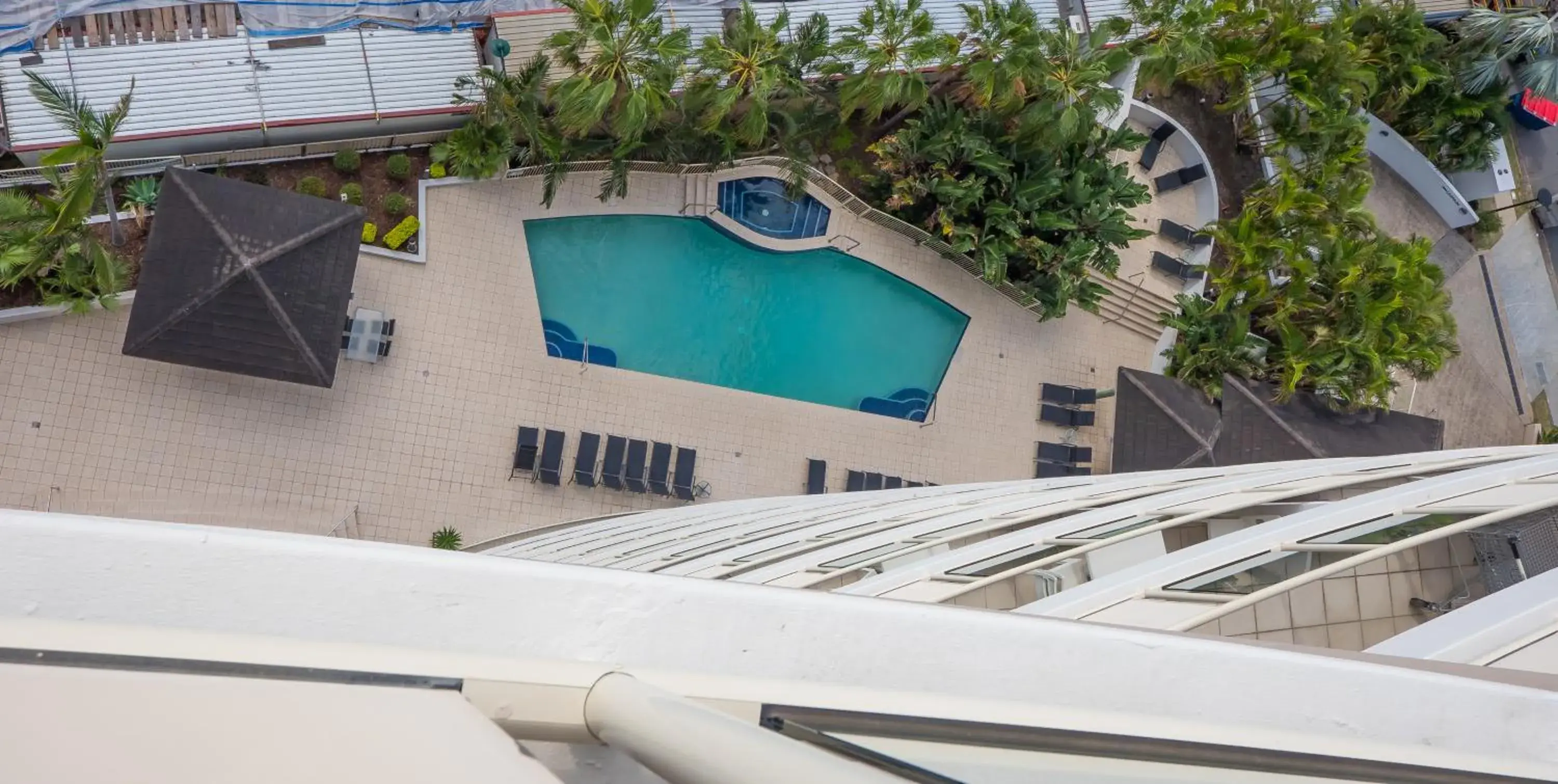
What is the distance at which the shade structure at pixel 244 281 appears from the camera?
53.4ft

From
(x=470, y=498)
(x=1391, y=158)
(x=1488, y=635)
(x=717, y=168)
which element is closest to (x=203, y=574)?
(x=1488, y=635)

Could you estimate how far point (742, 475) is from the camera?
20.8 meters

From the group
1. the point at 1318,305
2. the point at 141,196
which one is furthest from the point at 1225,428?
the point at 141,196

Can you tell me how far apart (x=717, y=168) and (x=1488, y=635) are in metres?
17.3

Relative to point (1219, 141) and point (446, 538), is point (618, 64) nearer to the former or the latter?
point (446, 538)

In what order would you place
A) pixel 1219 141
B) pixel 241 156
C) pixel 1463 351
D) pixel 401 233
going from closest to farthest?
pixel 241 156 → pixel 401 233 → pixel 1219 141 → pixel 1463 351

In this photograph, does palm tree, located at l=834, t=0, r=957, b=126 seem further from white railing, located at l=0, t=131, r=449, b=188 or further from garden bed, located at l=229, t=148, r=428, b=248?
garden bed, located at l=229, t=148, r=428, b=248

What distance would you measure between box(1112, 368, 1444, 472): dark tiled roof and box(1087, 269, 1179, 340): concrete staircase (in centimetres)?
253

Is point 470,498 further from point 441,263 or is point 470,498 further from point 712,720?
point 712,720

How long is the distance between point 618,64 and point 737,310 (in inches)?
242

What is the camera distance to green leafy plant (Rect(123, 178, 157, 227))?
691 inches

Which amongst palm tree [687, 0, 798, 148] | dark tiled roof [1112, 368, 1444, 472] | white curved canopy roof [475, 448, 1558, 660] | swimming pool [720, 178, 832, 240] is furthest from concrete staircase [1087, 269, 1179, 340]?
palm tree [687, 0, 798, 148]

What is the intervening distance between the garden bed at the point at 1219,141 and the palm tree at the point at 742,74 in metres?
12.3

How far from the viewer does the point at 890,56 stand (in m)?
19.6
